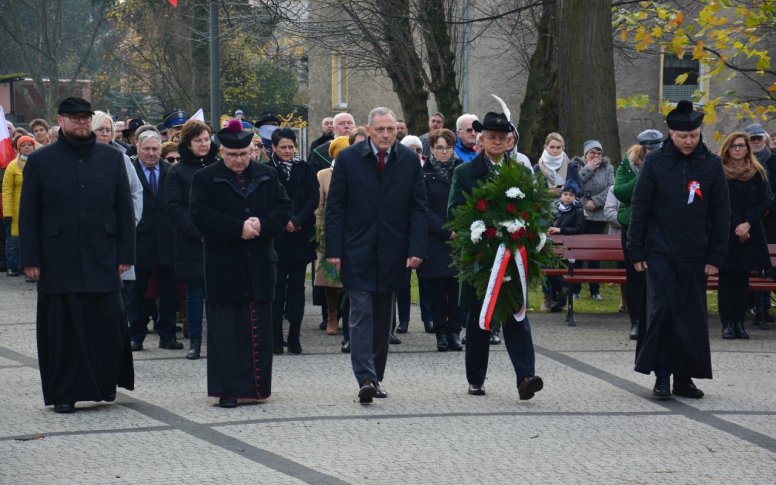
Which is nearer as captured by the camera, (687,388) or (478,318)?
(478,318)

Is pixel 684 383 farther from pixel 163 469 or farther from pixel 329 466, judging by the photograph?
pixel 163 469

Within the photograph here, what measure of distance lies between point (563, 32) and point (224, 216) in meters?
8.73

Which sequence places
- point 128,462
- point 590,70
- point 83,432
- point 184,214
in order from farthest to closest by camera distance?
point 590,70
point 184,214
point 83,432
point 128,462

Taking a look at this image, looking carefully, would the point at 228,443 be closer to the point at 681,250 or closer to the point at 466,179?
the point at 466,179

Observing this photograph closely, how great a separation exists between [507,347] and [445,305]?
260 centimetres

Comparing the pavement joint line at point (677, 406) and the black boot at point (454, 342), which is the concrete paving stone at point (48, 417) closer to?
the pavement joint line at point (677, 406)

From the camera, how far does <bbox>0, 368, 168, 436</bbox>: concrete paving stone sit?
336 inches

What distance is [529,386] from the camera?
923cm

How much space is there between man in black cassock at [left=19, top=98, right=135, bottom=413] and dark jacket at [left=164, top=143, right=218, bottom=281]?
1.93m

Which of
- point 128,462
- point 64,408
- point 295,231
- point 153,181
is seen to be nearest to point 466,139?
point 295,231

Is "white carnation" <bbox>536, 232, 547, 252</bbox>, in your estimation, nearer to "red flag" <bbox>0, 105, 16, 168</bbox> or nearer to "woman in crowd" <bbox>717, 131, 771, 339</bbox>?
"woman in crowd" <bbox>717, 131, 771, 339</bbox>

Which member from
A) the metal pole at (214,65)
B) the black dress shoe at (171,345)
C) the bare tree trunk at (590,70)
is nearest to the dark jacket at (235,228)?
the black dress shoe at (171,345)

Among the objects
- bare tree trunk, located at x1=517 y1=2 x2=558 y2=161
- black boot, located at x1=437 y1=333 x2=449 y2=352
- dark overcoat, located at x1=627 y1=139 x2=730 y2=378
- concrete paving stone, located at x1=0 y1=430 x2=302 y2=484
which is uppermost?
bare tree trunk, located at x1=517 y1=2 x2=558 y2=161

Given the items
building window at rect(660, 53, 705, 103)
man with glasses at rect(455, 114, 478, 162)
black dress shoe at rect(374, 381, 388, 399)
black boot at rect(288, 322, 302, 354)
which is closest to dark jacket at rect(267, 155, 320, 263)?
Result: black boot at rect(288, 322, 302, 354)
